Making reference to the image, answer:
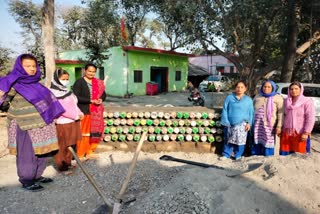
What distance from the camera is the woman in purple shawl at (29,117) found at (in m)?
2.97

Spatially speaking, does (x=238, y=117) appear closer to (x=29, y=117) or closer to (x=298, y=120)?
(x=298, y=120)

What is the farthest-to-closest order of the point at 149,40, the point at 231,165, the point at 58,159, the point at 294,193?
the point at 149,40 → the point at 58,159 → the point at 231,165 → the point at 294,193

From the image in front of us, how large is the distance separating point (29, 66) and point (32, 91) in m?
0.30

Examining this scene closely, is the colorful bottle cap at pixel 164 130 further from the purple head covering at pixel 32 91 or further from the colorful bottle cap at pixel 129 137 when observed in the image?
the purple head covering at pixel 32 91

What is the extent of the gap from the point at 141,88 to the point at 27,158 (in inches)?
564

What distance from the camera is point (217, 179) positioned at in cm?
278

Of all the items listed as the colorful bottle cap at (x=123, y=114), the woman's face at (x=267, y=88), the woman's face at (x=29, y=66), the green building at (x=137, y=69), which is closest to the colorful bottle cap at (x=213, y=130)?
the woman's face at (x=267, y=88)

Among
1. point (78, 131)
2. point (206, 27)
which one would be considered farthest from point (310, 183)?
point (206, 27)

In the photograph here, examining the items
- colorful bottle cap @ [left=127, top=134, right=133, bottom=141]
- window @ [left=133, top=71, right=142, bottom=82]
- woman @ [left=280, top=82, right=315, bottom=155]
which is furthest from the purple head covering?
window @ [left=133, top=71, right=142, bottom=82]

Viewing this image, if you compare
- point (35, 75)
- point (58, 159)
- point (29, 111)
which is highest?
point (35, 75)

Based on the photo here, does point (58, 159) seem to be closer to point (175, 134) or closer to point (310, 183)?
point (175, 134)

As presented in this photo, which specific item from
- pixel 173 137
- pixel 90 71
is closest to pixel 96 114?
pixel 90 71

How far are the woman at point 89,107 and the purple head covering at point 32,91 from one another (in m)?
0.78

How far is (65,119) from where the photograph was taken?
371 cm
